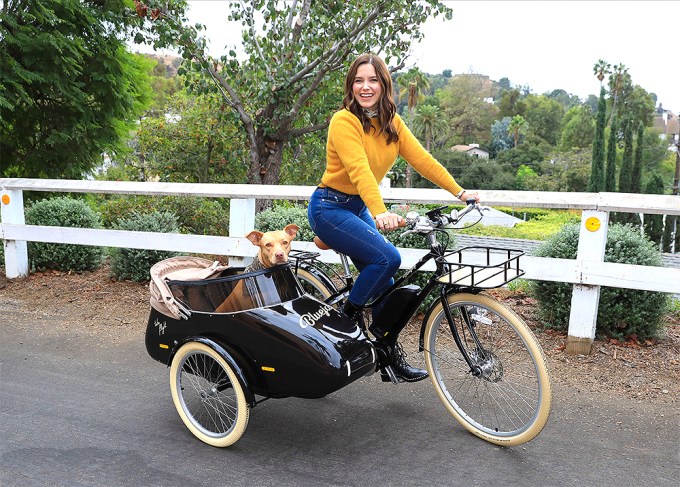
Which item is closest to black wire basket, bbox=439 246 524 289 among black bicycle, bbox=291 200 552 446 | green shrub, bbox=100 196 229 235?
black bicycle, bbox=291 200 552 446

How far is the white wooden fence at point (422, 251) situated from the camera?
418cm

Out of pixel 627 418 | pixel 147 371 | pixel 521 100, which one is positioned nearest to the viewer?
pixel 627 418

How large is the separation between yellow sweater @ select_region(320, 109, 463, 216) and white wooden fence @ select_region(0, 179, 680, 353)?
1.10 m

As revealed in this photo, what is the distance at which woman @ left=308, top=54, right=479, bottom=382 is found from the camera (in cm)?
322

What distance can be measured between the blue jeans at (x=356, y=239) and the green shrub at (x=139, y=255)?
347 cm

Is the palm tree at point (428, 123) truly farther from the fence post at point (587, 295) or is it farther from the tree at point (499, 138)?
the fence post at point (587, 295)

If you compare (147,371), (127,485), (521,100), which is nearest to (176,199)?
(147,371)

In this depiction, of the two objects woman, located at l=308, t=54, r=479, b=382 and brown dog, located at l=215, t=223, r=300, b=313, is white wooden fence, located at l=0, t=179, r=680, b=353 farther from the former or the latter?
brown dog, located at l=215, t=223, r=300, b=313

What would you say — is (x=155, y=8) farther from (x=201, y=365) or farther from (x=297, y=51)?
(x=201, y=365)

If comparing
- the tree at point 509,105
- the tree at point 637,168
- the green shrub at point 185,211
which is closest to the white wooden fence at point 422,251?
the green shrub at point 185,211

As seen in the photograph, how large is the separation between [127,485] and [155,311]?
984mm

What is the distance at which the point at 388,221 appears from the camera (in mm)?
2980

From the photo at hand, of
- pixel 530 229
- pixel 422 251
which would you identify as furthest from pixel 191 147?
pixel 530 229

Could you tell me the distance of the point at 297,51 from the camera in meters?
10.5
